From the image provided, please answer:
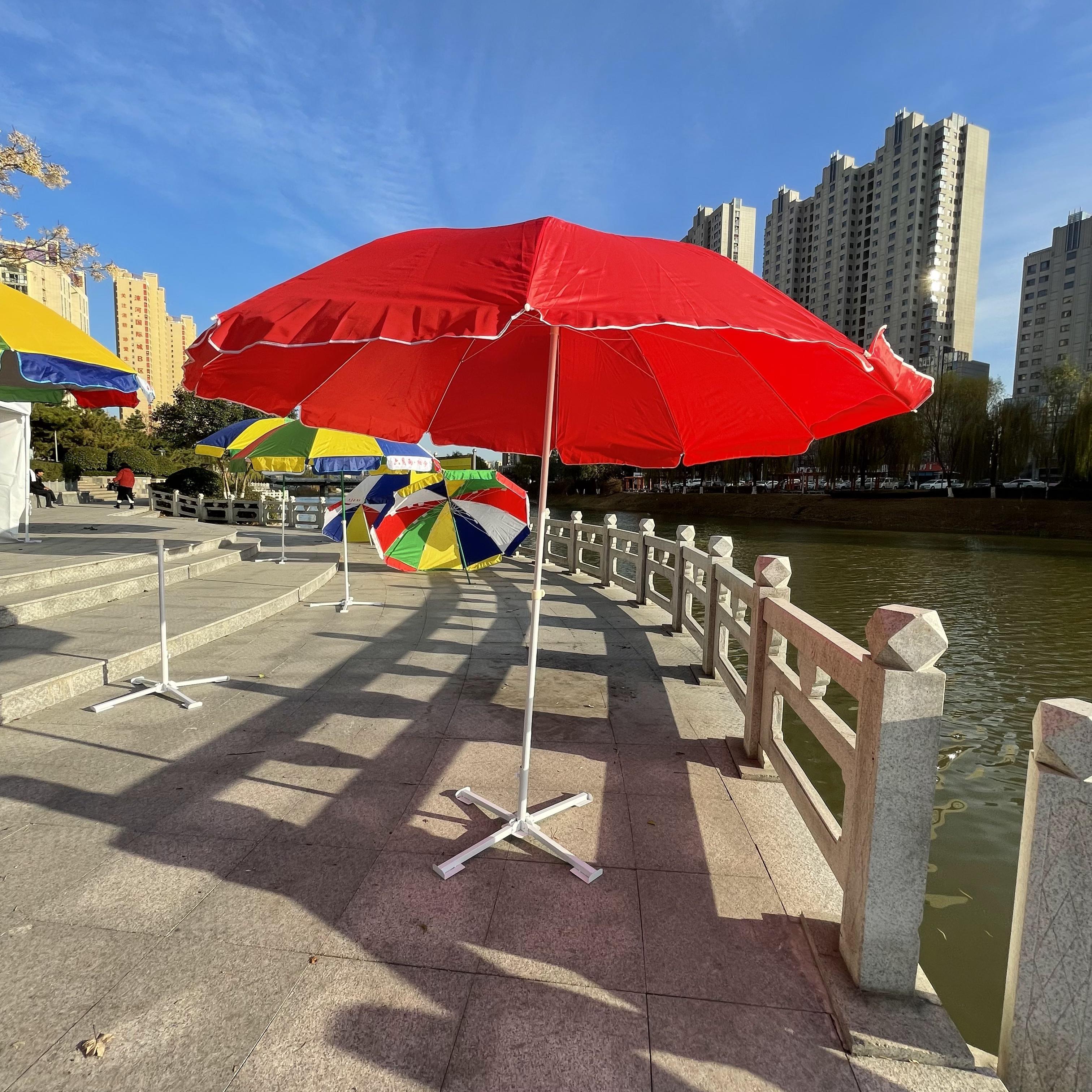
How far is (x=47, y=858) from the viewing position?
100.0 inches

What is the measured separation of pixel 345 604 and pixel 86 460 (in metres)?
29.1

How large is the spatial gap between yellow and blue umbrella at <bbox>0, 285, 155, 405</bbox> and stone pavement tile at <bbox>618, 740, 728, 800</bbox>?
413cm

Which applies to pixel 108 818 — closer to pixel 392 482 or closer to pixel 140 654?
pixel 140 654

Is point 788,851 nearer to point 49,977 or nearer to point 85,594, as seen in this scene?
point 49,977

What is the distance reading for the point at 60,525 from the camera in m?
12.4

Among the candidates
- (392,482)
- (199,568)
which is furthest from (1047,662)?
(199,568)

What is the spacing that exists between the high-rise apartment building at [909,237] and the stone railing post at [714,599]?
95108mm

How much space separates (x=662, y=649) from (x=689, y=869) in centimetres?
387

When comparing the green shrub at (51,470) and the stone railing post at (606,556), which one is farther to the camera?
the green shrub at (51,470)

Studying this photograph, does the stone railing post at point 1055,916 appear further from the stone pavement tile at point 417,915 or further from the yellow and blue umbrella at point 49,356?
the yellow and blue umbrella at point 49,356

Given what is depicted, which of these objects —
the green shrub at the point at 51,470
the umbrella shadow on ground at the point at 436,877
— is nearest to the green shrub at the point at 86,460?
the green shrub at the point at 51,470

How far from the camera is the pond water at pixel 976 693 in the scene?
3.18 metres

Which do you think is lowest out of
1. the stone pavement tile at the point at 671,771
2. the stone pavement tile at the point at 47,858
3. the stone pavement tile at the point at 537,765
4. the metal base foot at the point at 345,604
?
the stone pavement tile at the point at 537,765

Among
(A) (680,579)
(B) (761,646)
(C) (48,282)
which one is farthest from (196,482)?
(B) (761,646)
